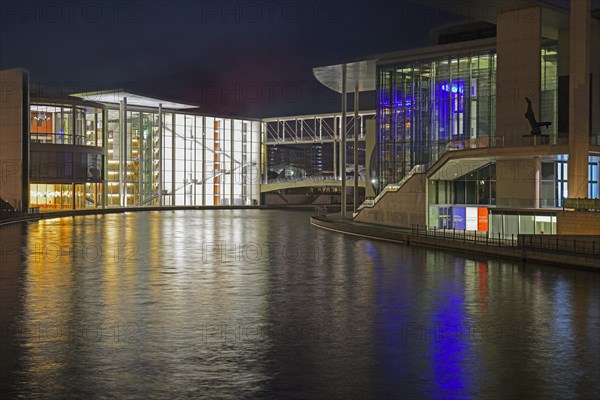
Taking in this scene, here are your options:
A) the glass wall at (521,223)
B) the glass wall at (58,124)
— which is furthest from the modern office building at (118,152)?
the glass wall at (521,223)

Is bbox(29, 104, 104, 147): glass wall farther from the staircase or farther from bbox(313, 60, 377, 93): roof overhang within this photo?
the staircase

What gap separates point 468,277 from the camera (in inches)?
929

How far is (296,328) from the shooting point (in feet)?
50.1

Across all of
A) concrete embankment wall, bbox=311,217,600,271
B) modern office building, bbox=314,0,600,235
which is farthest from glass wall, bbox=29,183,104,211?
concrete embankment wall, bbox=311,217,600,271

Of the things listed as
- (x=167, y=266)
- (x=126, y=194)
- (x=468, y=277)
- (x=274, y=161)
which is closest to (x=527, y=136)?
(x=468, y=277)

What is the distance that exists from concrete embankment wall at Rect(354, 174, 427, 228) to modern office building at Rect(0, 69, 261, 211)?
38.0 metres

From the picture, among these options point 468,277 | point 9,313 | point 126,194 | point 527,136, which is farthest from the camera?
point 126,194

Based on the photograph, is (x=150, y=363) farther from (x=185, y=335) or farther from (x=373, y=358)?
(x=373, y=358)

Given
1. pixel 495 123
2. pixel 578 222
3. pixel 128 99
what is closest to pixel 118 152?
pixel 128 99

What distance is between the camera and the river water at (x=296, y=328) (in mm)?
10992

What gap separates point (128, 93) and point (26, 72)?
1574 centimetres

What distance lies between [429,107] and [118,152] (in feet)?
169

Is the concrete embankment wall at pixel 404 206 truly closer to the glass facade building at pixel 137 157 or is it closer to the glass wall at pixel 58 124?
the glass facade building at pixel 137 157

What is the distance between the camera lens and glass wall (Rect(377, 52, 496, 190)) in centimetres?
5053
